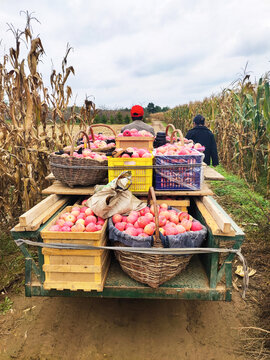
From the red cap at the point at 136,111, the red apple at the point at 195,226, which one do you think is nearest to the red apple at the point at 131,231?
the red apple at the point at 195,226

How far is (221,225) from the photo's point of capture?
89.9 inches

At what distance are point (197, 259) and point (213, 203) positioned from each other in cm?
61

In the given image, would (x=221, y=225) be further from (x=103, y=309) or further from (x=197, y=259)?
(x=103, y=309)

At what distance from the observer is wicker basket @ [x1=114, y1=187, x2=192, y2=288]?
222 cm

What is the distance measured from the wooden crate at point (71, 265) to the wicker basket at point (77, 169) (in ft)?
3.33

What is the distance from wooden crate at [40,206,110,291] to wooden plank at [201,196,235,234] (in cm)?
98

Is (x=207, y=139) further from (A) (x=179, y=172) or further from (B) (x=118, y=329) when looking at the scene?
(B) (x=118, y=329)

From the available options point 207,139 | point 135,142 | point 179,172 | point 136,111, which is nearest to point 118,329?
point 179,172

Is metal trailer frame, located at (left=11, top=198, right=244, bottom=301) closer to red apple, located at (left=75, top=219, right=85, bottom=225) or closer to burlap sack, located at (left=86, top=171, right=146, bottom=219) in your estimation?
red apple, located at (left=75, top=219, right=85, bottom=225)

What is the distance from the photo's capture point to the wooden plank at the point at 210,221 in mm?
2251

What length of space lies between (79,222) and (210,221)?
1179 millimetres

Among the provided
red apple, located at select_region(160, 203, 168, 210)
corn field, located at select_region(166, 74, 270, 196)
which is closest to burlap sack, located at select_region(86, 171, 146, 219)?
red apple, located at select_region(160, 203, 168, 210)

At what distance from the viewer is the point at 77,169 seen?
123 inches

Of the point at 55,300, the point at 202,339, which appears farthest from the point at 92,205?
the point at 202,339
